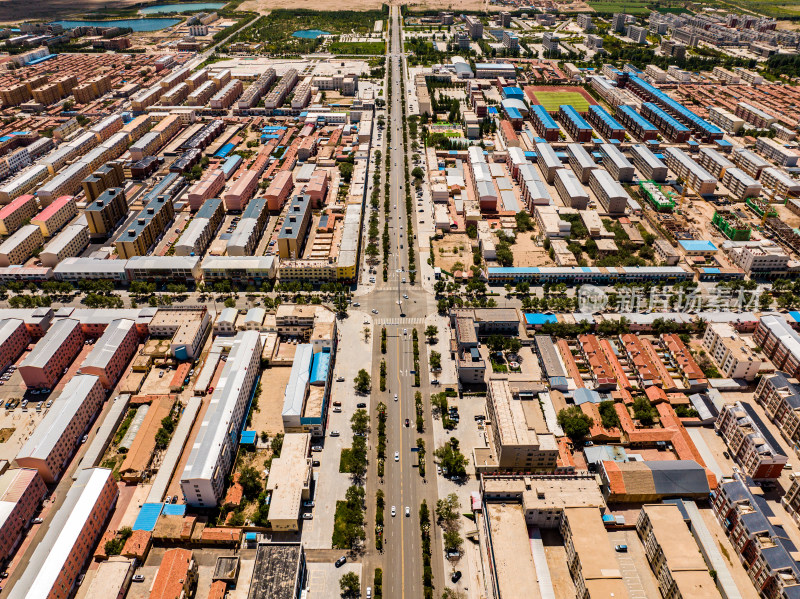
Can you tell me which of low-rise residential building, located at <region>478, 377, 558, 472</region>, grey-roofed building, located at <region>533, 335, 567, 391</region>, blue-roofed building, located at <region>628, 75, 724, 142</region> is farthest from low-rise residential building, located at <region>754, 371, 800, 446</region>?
blue-roofed building, located at <region>628, 75, 724, 142</region>

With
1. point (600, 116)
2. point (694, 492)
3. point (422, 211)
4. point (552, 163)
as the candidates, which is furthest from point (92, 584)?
point (600, 116)

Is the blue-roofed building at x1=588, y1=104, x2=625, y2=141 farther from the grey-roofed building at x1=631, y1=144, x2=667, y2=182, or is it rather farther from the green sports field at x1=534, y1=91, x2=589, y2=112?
the green sports field at x1=534, y1=91, x2=589, y2=112

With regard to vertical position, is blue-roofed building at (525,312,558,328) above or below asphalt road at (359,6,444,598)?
above

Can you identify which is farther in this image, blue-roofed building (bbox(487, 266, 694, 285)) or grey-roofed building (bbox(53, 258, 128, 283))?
blue-roofed building (bbox(487, 266, 694, 285))

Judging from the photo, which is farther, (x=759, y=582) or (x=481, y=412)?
(x=481, y=412)

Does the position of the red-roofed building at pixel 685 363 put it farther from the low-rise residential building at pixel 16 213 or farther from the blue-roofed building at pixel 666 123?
the low-rise residential building at pixel 16 213

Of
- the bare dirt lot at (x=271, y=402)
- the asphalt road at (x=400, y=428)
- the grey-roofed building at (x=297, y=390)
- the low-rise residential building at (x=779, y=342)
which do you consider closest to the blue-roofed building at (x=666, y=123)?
the low-rise residential building at (x=779, y=342)

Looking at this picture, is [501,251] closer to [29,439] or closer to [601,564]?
[601,564]

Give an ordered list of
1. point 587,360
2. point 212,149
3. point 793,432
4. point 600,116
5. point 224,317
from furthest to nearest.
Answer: point 600,116, point 212,149, point 224,317, point 587,360, point 793,432
